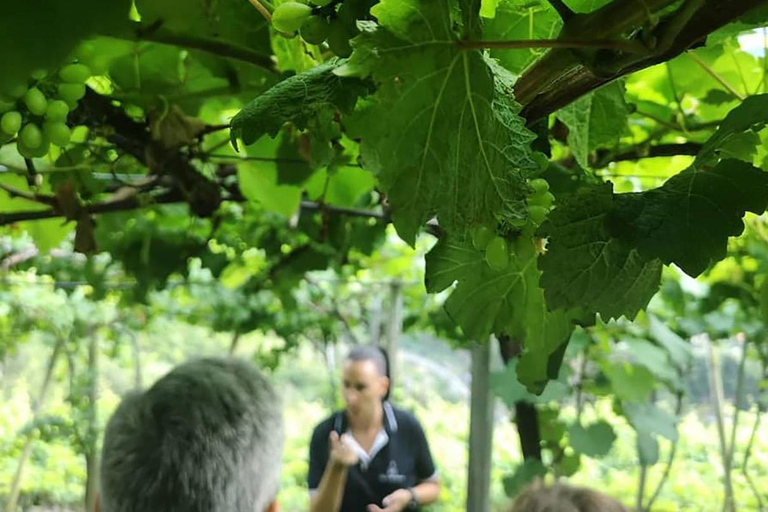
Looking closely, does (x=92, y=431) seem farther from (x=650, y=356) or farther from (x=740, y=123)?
(x=740, y=123)

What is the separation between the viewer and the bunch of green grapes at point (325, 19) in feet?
1.07

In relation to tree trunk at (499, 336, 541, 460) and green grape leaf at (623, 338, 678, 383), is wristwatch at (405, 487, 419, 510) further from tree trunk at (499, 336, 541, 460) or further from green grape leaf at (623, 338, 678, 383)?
green grape leaf at (623, 338, 678, 383)

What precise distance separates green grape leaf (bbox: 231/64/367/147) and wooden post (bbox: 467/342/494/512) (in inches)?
51.6

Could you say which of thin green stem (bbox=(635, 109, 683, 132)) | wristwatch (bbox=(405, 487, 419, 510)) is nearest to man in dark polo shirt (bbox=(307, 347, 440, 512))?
wristwatch (bbox=(405, 487, 419, 510))

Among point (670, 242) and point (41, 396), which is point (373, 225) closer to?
point (670, 242)

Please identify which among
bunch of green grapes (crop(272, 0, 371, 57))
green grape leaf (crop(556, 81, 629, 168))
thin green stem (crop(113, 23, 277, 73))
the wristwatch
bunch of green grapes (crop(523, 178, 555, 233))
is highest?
thin green stem (crop(113, 23, 277, 73))

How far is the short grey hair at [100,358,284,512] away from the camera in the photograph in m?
0.87

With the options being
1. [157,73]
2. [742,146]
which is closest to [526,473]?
[157,73]

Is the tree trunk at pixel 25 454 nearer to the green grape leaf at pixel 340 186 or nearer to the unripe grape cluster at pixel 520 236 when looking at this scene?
the green grape leaf at pixel 340 186

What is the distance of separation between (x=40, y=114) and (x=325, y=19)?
0.19 m

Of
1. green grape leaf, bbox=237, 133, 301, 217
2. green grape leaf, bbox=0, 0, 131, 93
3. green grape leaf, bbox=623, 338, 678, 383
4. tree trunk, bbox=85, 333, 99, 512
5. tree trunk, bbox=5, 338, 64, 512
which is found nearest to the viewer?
green grape leaf, bbox=0, 0, 131, 93

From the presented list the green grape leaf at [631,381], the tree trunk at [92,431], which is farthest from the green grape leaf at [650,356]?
the tree trunk at [92,431]

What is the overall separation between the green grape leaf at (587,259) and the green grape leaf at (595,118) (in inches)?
5.3

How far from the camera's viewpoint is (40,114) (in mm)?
432
